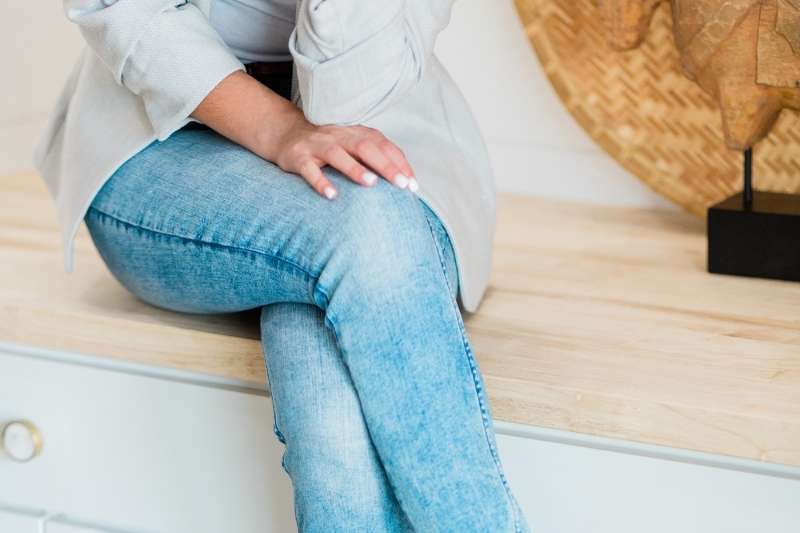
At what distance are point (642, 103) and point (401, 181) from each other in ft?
2.03

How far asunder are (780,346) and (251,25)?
1.85ft

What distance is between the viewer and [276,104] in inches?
41.7

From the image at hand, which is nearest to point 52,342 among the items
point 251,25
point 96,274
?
point 96,274

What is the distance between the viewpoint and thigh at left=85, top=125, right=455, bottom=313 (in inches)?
37.6

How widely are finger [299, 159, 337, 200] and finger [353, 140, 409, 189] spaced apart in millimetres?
36

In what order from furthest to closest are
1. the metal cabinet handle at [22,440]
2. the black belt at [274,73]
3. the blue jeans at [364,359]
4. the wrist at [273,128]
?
the metal cabinet handle at [22,440]
the black belt at [274,73]
the wrist at [273,128]
the blue jeans at [364,359]

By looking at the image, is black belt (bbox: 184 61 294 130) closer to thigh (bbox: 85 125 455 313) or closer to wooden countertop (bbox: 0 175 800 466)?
thigh (bbox: 85 125 455 313)

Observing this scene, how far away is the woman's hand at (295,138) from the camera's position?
0.98 meters

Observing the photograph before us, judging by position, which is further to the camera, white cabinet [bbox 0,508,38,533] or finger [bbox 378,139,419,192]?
white cabinet [bbox 0,508,38,533]

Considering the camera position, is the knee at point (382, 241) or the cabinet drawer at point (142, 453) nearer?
the knee at point (382, 241)

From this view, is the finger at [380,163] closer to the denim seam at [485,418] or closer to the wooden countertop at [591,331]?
the denim seam at [485,418]

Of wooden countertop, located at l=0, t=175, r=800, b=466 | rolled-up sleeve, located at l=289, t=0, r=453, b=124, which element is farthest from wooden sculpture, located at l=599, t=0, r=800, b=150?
rolled-up sleeve, located at l=289, t=0, r=453, b=124

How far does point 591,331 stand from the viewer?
1.15 meters

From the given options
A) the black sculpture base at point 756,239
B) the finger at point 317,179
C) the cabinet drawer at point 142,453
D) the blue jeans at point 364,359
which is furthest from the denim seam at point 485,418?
the black sculpture base at point 756,239
